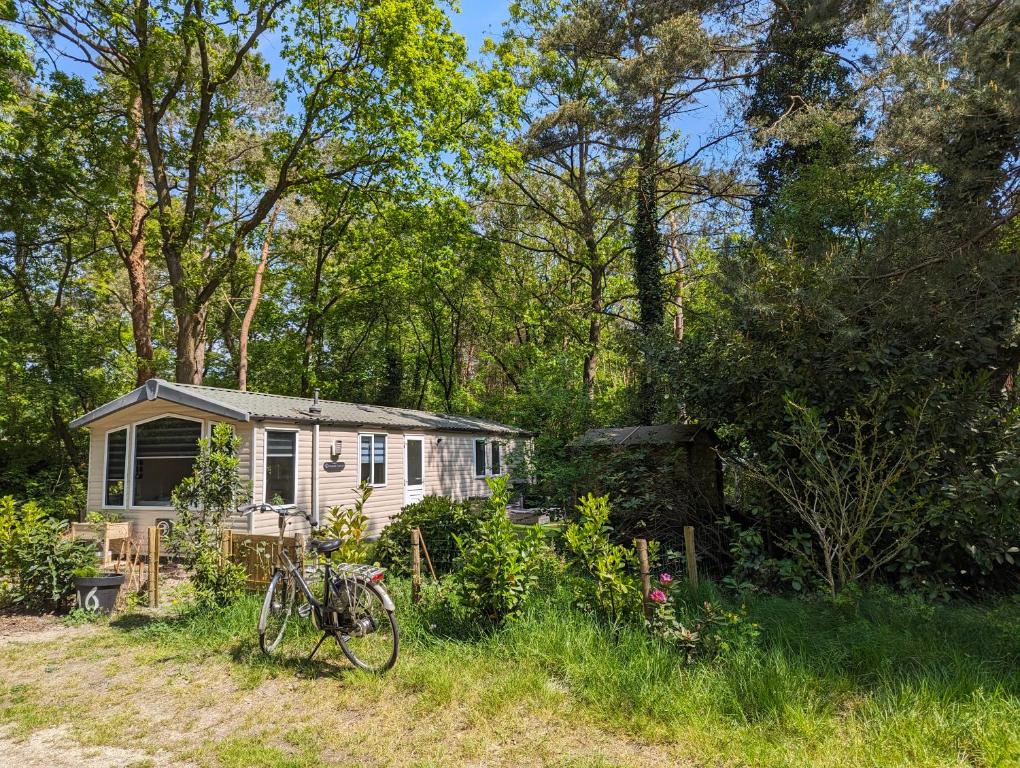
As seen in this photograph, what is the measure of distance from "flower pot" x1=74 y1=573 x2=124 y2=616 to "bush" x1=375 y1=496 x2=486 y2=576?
2.81 meters

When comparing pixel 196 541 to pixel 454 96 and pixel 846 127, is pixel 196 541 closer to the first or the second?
pixel 846 127

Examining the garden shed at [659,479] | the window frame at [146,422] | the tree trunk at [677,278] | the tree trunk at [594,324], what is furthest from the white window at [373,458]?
the tree trunk at [677,278]

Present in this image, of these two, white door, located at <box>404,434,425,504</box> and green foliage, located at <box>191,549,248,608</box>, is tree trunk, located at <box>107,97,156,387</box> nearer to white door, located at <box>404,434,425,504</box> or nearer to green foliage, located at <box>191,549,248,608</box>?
white door, located at <box>404,434,425,504</box>

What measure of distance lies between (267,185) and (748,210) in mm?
12247

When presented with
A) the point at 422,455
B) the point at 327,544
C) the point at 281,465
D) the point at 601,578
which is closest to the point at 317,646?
the point at 327,544

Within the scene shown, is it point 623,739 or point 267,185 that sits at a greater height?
point 267,185

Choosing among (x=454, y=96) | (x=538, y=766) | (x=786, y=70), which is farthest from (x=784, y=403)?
(x=454, y=96)

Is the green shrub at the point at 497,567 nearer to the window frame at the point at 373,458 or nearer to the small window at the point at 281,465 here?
the small window at the point at 281,465

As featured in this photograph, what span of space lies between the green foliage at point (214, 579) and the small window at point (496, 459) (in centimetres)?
1094

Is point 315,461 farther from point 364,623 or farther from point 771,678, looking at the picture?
point 771,678

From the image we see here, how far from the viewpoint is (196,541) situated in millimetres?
5648

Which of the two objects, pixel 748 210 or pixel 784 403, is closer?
pixel 784 403

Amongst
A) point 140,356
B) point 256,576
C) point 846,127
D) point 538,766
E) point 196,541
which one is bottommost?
point 538,766

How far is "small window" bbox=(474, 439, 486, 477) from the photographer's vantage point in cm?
1591
